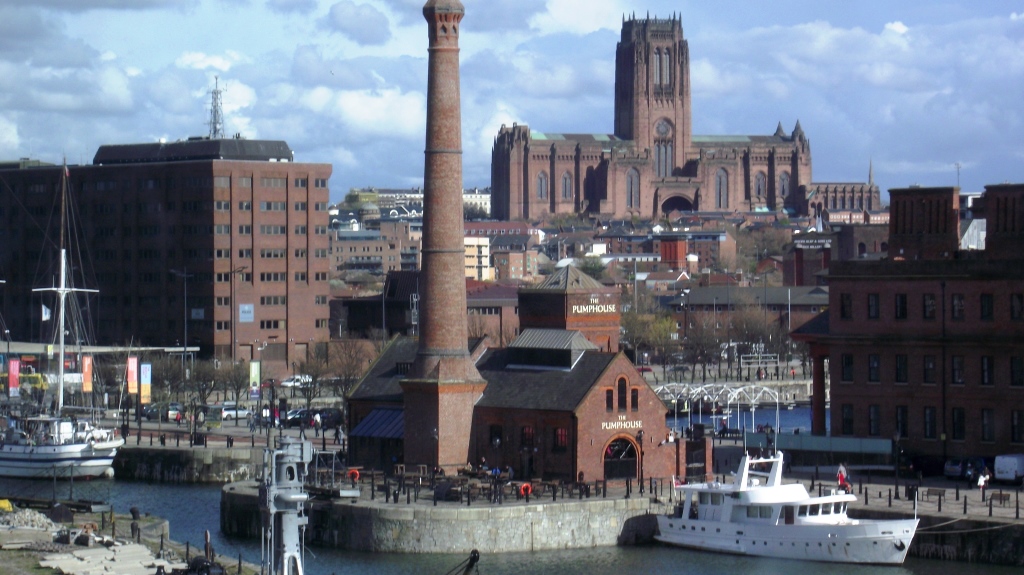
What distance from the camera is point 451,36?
216ft

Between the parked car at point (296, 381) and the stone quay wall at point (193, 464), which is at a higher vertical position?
the parked car at point (296, 381)

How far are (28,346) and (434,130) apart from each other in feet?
Answer: 197

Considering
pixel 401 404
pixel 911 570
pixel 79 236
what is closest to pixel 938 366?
pixel 911 570

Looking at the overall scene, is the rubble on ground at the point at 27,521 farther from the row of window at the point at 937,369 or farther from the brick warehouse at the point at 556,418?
the row of window at the point at 937,369

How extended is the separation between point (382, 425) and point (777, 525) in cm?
1813

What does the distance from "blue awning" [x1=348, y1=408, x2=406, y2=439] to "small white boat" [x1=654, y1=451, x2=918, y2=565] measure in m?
12.9

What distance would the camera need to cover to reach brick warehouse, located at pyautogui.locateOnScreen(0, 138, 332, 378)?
124000mm

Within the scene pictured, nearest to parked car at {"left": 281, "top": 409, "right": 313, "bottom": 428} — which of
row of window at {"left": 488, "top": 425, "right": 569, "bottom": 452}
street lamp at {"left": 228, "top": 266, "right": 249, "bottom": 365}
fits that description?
street lamp at {"left": 228, "top": 266, "right": 249, "bottom": 365}

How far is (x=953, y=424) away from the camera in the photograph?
215 feet

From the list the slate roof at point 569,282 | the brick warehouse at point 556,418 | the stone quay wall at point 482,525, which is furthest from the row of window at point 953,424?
the stone quay wall at point 482,525

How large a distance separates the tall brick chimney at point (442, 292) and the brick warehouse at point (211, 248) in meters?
59.9

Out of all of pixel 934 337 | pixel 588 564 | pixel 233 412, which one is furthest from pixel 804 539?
pixel 233 412

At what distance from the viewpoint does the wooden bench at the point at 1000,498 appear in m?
56.2

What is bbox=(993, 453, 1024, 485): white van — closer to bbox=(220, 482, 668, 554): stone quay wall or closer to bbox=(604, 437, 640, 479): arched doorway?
bbox=(220, 482, 668, 554): stone quay wall
